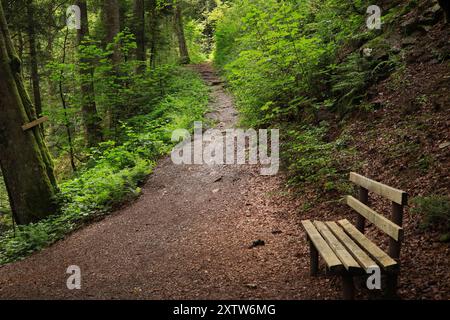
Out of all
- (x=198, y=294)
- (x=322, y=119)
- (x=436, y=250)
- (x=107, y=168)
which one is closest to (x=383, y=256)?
(x=436, y=250)

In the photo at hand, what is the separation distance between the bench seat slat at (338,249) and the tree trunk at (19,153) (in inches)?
270

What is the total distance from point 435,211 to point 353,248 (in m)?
1.28

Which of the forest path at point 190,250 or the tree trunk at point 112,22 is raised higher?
the tree trunk at point 112,22

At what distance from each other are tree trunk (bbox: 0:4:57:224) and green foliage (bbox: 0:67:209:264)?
400 millimetres

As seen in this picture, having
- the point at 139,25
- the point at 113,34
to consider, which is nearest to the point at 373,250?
the point at 113,34

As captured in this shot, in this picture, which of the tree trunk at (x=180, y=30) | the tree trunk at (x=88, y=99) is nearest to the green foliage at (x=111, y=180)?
the tree trunk at (x=88, y=99)

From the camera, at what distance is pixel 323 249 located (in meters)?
3.96

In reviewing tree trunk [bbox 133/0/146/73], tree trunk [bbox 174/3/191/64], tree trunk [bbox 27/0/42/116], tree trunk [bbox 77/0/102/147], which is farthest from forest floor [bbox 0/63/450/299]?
tree trunk [bbox 174/3/191/64]

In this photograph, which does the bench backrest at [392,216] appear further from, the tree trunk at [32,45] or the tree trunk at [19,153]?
the tree trunk at [32,45]

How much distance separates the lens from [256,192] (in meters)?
8.17

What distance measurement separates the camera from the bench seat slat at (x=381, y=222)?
141 inches

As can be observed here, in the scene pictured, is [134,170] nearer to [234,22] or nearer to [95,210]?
[95,210]

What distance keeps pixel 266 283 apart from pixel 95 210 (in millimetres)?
5709

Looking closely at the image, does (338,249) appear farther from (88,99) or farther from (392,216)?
(88,99)
